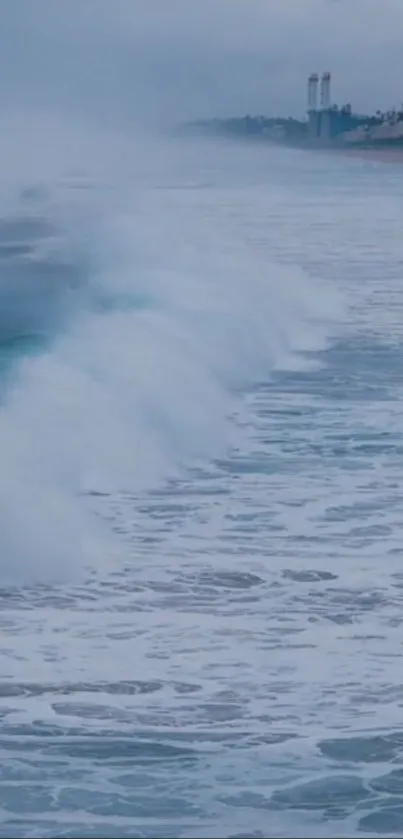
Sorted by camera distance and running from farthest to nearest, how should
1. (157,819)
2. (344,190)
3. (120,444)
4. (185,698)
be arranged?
(344,190), (120,444), (185,698), (157,819)

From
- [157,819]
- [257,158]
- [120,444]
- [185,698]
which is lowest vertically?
[157,819]

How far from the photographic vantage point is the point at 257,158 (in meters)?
79.4

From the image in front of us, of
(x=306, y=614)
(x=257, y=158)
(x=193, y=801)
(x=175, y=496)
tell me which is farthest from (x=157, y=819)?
(x=257, y=158)

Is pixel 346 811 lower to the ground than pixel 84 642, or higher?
lower

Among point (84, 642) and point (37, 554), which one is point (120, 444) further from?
point (84, 642)

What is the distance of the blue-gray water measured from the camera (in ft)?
14.3

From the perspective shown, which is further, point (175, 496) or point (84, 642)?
point (175, 496)

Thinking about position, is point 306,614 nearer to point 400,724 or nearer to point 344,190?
point 400,724

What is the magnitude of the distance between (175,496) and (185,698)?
2.85 m

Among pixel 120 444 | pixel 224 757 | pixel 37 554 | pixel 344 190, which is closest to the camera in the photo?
pixel 224 757

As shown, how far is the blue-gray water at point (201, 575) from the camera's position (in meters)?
4.36

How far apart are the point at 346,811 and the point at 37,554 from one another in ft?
7.86

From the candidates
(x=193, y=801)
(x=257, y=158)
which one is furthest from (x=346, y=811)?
(x=257, y=158)

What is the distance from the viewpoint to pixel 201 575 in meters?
6.27
